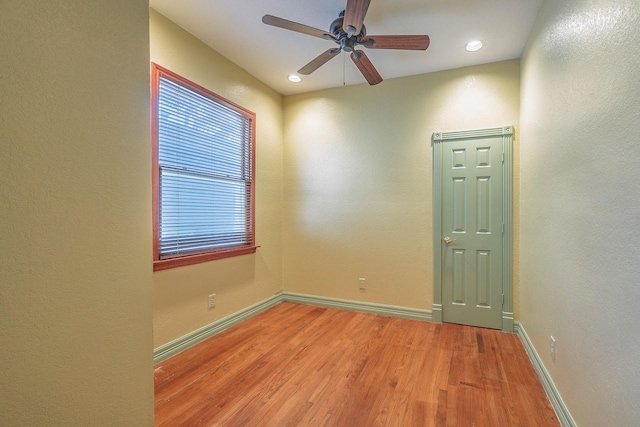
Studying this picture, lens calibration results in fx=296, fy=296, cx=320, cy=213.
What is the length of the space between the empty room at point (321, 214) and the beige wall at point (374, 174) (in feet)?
0.08

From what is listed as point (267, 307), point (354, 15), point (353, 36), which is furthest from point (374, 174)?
point (267, 307)

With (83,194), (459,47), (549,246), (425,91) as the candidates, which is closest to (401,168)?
(425,91)

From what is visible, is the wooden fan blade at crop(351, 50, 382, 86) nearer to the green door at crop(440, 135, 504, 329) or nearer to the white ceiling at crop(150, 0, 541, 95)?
the white ceiling at crop(150, 0, 541, 95)

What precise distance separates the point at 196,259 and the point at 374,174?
7.08ft

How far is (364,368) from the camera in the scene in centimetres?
231

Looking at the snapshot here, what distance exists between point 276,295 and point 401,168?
224 cm

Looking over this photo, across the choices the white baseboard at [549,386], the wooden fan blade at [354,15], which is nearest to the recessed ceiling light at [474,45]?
the wooden fan blade at [354,15]

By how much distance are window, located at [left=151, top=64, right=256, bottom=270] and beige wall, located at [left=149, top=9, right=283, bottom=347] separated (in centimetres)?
11

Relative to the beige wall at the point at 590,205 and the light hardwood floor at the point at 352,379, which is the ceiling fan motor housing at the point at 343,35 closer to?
the beige wall at the point at 590,205

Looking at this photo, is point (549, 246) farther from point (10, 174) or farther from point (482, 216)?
point (10, 174)

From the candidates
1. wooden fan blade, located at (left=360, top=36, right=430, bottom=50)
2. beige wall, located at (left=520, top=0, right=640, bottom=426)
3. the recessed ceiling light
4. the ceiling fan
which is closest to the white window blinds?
the ceiling fan

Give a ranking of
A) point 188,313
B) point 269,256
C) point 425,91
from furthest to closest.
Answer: point 269,256
point 425,91
point 188,313

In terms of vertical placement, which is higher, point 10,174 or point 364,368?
point 10,174

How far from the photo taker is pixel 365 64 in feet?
8.04
